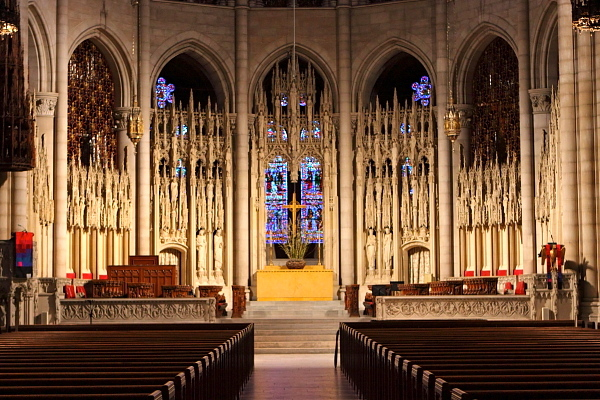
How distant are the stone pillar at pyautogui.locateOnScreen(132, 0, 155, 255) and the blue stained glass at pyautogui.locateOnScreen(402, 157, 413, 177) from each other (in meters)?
8.79

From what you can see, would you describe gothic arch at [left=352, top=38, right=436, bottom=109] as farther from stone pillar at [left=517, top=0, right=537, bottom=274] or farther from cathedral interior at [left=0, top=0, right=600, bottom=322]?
stone pillar at [left=517, top=0, right=537, bottom=274]

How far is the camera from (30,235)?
22.8 meters

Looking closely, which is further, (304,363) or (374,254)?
(374,254)

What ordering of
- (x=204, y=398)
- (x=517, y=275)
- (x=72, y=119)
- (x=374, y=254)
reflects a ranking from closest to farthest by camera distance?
(x=204, y=398), (x=517, y=275), (x=72, y=119), (x=374, y=254)

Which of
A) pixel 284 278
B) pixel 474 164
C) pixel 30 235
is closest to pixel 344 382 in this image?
pixel 30 235

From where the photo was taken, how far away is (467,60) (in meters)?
33.5

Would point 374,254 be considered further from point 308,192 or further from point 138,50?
point 138,50

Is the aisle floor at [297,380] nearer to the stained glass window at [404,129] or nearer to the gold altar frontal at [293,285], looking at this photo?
the gold altar frontal at [293,285]

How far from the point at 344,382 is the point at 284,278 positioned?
13.4 meters

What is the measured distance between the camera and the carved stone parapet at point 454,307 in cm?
2552

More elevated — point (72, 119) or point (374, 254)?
point (72, 119)

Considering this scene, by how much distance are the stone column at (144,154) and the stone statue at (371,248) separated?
24.5ft

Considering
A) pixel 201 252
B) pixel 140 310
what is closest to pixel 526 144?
pixel 201 252

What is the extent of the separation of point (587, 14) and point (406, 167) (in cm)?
1760
